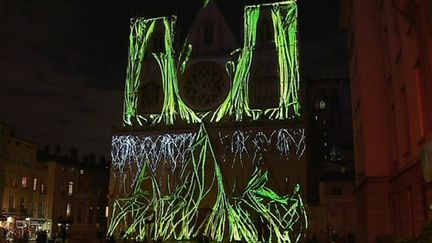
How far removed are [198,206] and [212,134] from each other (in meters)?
5.88

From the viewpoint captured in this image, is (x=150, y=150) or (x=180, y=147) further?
(x=150, y=150)

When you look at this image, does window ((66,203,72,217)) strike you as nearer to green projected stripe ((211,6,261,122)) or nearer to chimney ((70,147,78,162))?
chimney ((70,147,78,162))

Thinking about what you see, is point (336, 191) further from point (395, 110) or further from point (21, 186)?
point (21, 186)

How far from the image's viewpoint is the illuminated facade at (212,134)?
115 ft

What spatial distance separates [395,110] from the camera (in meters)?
16.0

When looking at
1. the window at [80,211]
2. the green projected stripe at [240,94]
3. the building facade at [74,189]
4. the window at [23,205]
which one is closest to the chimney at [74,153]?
the building facade at [74,189]

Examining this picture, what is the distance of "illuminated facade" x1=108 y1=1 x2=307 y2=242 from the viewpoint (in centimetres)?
3494

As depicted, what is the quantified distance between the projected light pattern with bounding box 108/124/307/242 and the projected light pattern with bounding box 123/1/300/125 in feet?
9.42

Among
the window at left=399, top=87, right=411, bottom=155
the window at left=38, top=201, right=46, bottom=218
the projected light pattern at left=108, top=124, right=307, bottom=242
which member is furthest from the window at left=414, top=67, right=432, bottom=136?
the window at left=38, top=201, right=46, bottom=218

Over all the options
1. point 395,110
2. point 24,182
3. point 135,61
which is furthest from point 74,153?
point 395,110

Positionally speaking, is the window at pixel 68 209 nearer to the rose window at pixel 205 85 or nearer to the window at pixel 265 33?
the rose window at pixel 205 85

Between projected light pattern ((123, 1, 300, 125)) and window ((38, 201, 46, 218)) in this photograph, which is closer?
projected light pattern ((123, 1, 300, 125))

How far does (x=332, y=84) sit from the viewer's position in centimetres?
6600

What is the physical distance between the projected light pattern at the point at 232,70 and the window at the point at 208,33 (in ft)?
6.08
